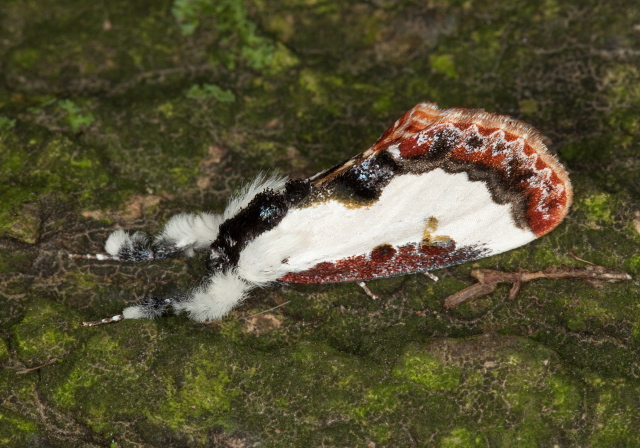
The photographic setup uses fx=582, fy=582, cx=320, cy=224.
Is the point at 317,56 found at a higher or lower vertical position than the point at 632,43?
lower

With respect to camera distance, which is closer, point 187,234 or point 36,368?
point 36,368

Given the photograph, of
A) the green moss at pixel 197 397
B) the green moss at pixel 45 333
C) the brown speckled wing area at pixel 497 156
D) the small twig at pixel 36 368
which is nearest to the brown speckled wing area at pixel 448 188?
the brown speckled wing area at pixel 497 156

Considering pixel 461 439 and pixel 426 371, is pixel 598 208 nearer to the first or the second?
pixel 426 371

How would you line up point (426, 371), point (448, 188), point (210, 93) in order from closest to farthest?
1. point (426, 371)
2. point (448, 188)
3. point (210, 93)

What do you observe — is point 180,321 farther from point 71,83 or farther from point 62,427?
point 71,83

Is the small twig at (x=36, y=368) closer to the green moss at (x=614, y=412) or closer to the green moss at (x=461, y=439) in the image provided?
the green moss at (x=461, y=439)

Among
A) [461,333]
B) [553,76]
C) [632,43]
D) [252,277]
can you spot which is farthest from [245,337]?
[632,43]

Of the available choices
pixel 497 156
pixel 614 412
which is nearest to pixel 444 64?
pixel 497 156

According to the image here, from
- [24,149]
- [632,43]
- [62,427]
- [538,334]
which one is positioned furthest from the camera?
[632,43]

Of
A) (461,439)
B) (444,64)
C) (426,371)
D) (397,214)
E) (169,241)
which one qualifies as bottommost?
(461,439)
